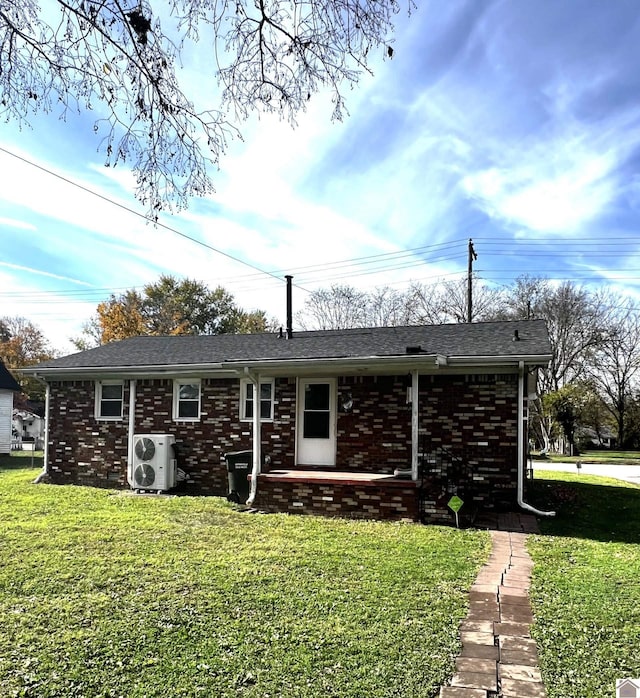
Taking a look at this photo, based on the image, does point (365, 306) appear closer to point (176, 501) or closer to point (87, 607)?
point (176, 501)

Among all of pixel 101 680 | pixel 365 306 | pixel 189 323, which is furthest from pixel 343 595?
pixel 189 323

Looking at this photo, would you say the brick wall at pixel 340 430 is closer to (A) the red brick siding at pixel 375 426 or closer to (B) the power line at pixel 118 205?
(A) the red brick siding at pixel 375 426

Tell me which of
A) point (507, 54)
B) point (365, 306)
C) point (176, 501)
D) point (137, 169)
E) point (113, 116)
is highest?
point (365, 306)

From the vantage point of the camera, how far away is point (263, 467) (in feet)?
33.4

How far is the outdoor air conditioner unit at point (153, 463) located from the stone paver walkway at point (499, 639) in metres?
6.87

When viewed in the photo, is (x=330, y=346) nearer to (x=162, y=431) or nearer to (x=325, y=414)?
(x=325, y=414)

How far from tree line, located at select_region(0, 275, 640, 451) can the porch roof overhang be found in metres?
20.6

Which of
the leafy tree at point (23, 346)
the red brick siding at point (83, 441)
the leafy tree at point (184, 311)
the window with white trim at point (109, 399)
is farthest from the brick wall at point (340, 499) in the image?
the leafy tree at point (23, 346)

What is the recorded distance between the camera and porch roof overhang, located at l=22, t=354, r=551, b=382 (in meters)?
8.62

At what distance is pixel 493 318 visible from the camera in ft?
103

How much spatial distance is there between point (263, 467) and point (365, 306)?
25.1 m

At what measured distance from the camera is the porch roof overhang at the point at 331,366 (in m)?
8.62

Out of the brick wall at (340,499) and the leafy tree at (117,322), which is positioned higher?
the leafy tree at (117,322)

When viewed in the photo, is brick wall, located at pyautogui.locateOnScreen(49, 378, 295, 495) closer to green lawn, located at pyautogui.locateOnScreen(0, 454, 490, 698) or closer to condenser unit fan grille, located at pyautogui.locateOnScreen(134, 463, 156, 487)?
condenser unit fan grille, located at pyautogui.locateOnScreen(134, 463, 156, 487)
